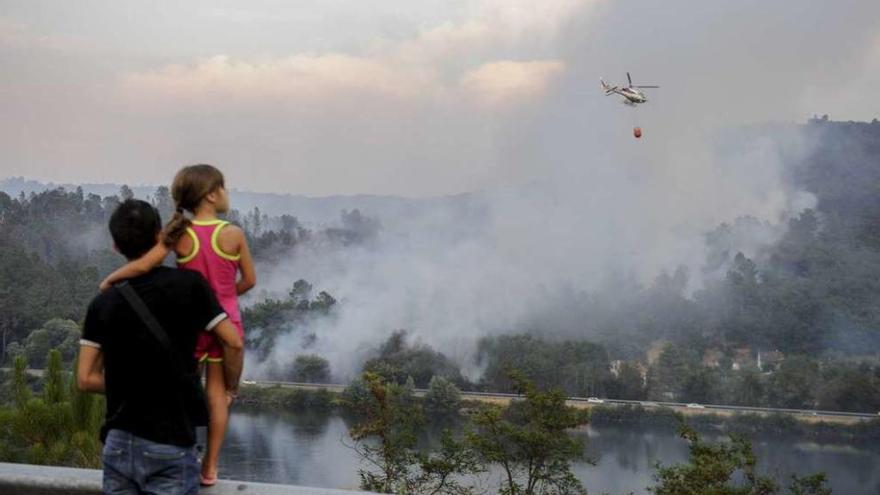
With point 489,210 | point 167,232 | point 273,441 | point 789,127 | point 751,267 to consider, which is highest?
point 789,127

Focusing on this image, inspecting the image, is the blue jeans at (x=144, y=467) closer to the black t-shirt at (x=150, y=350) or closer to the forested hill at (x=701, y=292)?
the black t-shirt at (x=150, y=350)

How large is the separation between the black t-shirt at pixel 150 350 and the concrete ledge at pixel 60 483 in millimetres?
238

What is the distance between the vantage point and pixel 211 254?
10.4 feet

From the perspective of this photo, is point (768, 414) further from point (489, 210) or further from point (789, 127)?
point (789, 127)

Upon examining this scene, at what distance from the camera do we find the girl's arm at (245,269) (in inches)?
127

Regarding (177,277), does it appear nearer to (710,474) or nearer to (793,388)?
(710,474)

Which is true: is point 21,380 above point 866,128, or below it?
below

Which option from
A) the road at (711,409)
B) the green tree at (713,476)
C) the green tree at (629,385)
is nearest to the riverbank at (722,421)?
the road at (711,409)

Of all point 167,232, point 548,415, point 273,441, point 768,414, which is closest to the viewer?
point 167,232

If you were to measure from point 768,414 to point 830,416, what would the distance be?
2.24m

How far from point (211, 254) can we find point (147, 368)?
0.47 m

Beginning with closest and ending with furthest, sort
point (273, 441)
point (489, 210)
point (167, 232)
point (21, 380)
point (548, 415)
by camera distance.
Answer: point (167, 232)
point (21, 380)
point (548, 415)
point (273, 441)
point (489, 210)

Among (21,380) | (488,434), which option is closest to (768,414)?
(488,434)

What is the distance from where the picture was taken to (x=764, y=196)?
76.5 meters
